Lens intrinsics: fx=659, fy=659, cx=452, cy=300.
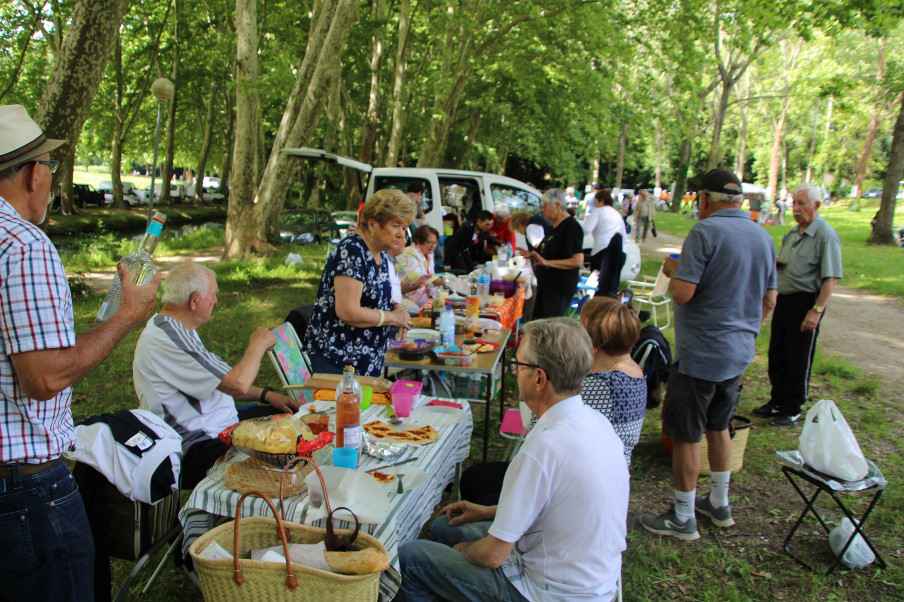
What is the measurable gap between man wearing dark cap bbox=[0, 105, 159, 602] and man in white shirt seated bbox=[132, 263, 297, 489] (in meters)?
1.05

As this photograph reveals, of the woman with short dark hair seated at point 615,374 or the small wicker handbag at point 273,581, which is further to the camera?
the woman with short dark hair seated at point 615,374

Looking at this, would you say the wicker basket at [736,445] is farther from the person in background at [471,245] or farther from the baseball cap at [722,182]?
the person in background at [471,245]

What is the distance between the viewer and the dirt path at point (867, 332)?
7504mm

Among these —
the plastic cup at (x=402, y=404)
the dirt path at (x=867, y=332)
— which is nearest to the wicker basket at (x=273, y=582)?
the plastic cup at (x=402, y=404)

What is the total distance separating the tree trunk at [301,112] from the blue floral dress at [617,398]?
28.5ft

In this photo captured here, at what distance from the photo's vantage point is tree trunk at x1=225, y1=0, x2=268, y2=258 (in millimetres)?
10625

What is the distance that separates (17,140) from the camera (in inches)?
63.1

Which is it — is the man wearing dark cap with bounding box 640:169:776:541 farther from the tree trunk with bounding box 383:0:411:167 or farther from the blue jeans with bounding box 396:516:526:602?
the tree trunk with bounding box 383:0:411:167

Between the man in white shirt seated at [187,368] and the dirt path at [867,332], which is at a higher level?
the man in white shirt seated at [187,368]

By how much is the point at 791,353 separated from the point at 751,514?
1882 millimetres

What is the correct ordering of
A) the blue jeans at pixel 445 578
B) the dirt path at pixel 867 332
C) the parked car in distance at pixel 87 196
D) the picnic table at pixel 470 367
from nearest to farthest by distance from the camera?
1. the blue jeans at pixel 445 578
2. the picnic table at pixel 470 367
3. the dirt path at pixel 867 332
4. the parked car in distance at pixel 87 196

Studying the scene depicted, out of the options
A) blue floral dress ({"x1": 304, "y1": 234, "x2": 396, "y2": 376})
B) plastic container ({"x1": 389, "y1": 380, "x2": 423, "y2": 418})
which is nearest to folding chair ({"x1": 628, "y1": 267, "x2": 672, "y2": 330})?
blue floral dress ({"x1": 304, "y1": 234, "x2": 396, "y2": 376})

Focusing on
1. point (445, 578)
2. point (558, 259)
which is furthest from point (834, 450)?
point (558, 259)

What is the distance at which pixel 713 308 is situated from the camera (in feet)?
11.4
